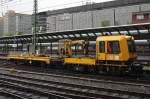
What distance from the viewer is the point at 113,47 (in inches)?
801

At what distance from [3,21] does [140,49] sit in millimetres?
74923

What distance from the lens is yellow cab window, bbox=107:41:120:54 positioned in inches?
790

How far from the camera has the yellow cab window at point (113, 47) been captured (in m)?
20.1

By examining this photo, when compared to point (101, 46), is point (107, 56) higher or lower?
lower

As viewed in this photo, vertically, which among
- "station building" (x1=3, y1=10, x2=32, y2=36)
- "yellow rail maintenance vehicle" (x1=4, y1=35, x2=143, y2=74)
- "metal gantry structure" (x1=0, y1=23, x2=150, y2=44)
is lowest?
"yellow rail maintenance vehicle" (x1=4, y1=35, x2=143, y2=74)

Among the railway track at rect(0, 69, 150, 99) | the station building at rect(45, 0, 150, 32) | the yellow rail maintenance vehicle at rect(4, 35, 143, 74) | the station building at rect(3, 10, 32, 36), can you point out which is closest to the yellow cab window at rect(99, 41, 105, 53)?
the yellow rail maintenance vehicle at rect(4, 35, 143, 74)

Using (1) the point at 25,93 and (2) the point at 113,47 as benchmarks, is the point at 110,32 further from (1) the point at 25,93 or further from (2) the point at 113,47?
(1) the point at 25,93

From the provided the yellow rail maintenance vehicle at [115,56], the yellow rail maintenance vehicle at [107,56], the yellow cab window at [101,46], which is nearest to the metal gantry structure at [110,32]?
the yellow rail maintenance vehicle at [107,56]

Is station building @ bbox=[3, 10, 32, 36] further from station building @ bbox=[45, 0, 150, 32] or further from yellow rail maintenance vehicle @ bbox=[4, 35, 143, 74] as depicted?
yellow rail maintenance vehicle @ bbox=[4, 35, 143, 74]

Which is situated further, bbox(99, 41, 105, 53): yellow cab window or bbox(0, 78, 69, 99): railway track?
bbox(99, 41, 105, 53): yellow cab window

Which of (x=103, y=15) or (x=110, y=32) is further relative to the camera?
(x=103, y=15)

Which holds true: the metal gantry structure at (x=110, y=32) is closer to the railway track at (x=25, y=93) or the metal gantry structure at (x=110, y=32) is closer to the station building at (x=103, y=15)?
the railway track at (x=25, y=93)

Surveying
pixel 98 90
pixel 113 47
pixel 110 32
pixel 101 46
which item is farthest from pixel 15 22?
pixel 98 90

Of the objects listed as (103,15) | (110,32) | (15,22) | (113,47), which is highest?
(103,15)
